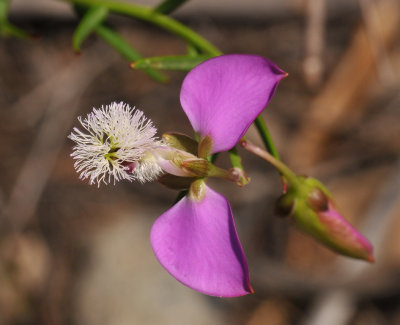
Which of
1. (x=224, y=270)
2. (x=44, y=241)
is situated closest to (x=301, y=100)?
(x=44, y=241)

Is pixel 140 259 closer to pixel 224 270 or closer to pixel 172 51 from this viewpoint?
pixel 172 51

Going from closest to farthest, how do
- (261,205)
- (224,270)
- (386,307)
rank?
(224,270)
(386,307)
(261,205)

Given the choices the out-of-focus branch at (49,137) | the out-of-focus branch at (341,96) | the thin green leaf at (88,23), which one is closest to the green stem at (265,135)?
the thin green leaf at (88,23)

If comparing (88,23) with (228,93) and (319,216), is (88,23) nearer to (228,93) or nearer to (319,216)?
(228,93)

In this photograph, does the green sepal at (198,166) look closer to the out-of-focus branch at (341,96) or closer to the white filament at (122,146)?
the white filament at (122,146)

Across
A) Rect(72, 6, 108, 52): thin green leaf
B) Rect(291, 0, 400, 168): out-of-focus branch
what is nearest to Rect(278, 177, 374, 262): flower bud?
Rect(72, 6, 108, 52): thin green leaf

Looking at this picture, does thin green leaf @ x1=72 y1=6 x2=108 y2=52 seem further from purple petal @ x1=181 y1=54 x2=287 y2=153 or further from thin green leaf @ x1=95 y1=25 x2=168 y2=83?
purple petal @ x1=181 y1=54 x2=287 y2=153

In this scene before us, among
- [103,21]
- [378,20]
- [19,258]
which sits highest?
[378,20]
